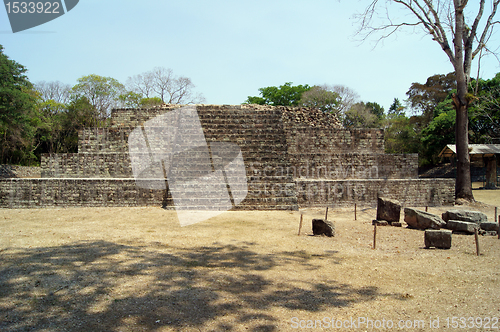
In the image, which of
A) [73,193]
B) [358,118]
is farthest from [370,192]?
[358,118]

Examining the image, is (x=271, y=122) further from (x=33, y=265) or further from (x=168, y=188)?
(x=33, y=265)

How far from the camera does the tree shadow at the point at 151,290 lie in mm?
2557

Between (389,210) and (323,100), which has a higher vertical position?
(323,100)

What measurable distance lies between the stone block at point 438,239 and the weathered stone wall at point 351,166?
227 inches

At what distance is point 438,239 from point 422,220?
4.97 feet

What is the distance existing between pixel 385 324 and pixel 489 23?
12709 millimetres

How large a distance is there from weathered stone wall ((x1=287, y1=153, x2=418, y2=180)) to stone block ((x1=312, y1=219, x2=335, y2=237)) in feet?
15.6

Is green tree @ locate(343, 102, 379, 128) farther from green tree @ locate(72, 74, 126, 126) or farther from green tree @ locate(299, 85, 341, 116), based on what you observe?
green tree @ locate(72, 74, 126, 126)

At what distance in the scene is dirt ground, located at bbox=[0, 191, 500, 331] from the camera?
259 cm

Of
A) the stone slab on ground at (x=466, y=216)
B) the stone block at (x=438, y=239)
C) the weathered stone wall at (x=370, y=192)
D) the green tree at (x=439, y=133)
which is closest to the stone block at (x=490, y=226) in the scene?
the stone slab on ground at (x=466, y=216)

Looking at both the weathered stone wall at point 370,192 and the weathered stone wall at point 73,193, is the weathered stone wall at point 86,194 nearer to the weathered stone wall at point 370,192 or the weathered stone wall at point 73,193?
the weathered stone wall at point 73,193

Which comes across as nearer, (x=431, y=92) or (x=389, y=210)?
(x=389, y=210)

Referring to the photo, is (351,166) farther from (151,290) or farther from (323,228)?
(151,290)

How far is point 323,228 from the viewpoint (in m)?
5.80
